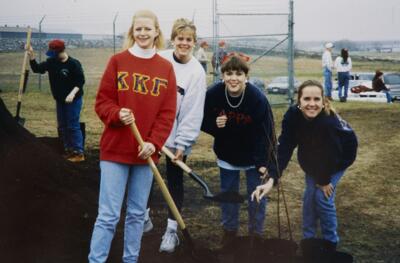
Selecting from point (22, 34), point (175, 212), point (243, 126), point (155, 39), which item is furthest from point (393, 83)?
point (175, 212)

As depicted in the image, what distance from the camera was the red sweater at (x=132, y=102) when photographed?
3012 millimetres

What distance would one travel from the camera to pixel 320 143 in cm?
362

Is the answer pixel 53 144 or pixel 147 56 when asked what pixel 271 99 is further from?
pixel 147 56

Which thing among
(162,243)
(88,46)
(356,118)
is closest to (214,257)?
(162,243)

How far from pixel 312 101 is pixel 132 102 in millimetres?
1335

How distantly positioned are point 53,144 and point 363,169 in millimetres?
4354

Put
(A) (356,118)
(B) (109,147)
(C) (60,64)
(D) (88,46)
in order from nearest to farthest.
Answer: (B) (109,147) → (C) (60,64) → (A) (356,118) → (D) (88,46)

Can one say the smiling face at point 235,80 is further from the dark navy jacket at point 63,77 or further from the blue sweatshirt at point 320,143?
the dark navy jacket at point 63,77

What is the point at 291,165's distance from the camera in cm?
700

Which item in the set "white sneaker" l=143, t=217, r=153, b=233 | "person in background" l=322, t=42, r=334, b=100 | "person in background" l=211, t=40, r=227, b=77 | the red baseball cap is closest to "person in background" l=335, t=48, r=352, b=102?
"person in background" l=322, t=42, r=334, b=100

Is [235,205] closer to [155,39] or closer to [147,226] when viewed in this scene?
[147,226]

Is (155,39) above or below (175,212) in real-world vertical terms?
above

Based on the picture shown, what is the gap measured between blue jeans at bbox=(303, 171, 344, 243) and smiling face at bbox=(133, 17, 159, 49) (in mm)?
1597

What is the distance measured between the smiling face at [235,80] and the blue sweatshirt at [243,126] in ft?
0.31
